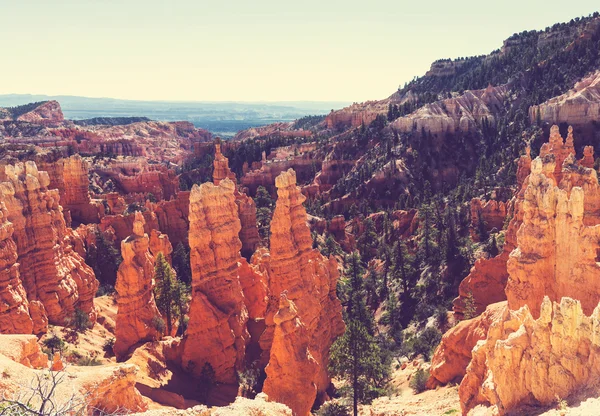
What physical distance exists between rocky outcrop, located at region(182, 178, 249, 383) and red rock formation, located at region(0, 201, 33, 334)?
32.6ft

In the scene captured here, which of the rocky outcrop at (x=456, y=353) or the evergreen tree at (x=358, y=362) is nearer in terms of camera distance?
the rocky outcrop at (x=456, y=353)

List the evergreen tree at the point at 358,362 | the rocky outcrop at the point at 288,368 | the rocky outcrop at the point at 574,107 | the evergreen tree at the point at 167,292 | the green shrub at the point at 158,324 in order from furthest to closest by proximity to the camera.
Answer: the rocky outcrop at the point at 574,107 < the evergreen tree at the point at 167,292 < the green shrub at the point at 158,324 < the evergreen tree at the point at 358,362 < the rocky outcrop at the point at 288,368

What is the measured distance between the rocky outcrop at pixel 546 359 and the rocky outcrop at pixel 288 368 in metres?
10.9

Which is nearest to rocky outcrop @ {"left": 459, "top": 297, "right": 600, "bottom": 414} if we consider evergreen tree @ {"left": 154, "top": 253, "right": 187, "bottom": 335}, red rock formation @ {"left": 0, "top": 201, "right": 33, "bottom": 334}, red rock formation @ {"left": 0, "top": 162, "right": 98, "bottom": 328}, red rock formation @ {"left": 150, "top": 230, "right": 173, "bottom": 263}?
evergreen tree @ {"left": 154, "top": 253, "right": 187, "bottom": 335}

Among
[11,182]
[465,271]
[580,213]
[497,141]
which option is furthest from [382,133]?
[580,213]

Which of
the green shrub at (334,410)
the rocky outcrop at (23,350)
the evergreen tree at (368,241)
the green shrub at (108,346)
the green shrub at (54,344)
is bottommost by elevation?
the evergreen tree at (368,241)

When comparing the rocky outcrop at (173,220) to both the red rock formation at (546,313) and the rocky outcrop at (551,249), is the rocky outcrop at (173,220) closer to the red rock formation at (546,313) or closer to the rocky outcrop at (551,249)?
the red rock formation at (546,313)

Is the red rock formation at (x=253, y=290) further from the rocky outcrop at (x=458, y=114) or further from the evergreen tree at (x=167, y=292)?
the rocky outcrop at (x=458, y=114)

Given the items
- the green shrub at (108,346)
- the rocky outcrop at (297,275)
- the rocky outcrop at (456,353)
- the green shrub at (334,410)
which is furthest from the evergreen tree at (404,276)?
the green shrub at (108,346)

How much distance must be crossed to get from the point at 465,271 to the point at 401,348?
42.7 ft

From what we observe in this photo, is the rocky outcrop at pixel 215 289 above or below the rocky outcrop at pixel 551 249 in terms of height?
below

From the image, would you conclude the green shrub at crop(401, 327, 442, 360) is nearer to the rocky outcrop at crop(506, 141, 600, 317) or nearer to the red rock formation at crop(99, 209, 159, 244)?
the rocky outcrop at crop(506, 141, 600, 317)

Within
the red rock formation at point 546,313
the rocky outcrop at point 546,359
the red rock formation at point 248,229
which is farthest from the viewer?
the red rock formation at point 248,229

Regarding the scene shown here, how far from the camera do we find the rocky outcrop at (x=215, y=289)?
31.9 metres
